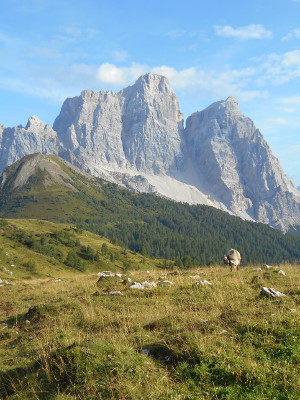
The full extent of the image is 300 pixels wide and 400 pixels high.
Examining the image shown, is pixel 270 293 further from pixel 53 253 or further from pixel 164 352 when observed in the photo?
pixel 53 253

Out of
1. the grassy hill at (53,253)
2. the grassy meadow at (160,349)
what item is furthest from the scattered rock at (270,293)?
the grassy hill at (53,253)

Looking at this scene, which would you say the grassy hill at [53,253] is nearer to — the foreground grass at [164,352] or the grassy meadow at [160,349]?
the grassy meadow at [160,349]

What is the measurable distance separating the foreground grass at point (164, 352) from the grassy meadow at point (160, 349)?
28mm

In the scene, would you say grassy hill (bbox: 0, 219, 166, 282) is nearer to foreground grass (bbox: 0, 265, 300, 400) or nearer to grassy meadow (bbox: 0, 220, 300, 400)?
grassy meadow (bbox: 0, 220, 300, 400)

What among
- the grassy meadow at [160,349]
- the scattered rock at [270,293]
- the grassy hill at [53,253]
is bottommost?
the grassy hill at [53,253]

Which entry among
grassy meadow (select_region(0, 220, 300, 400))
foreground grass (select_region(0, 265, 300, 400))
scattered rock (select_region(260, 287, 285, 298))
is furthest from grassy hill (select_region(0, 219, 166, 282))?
scattered rock (select_region(260, 287, 285, 298))

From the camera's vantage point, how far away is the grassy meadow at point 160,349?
7879 millimetres

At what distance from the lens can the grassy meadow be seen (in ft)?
25.8

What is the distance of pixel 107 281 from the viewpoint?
24906 mm

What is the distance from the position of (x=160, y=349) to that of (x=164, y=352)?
0.75 feet

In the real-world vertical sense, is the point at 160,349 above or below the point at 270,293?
below

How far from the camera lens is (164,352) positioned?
1002 cm

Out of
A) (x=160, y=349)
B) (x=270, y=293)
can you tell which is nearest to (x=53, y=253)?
(x=270, y=293)

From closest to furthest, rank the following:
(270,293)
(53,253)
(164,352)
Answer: (164,352)
(270,293)
(53,253)
